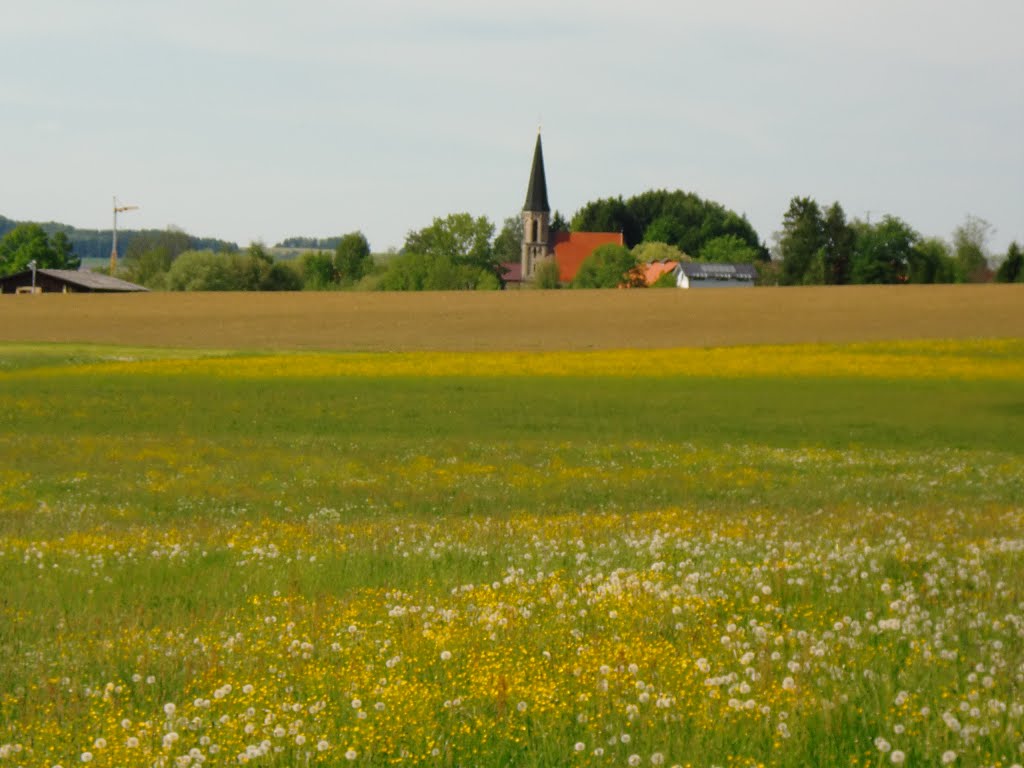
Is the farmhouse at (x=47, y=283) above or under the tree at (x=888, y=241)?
under

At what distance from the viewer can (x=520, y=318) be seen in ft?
264

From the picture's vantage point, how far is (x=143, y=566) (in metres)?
10.8

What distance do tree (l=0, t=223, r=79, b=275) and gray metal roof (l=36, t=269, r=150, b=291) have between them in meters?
40.6

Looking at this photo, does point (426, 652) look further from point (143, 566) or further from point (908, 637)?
point (143, 566)

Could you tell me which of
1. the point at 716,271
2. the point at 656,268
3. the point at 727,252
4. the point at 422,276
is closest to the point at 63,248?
the point at 422,276

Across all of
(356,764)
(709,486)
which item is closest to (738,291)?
(709,486)

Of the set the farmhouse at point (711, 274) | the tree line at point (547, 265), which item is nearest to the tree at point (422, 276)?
the tree line at point (547, 265)

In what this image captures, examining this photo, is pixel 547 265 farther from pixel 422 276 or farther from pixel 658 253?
pixel 658 253

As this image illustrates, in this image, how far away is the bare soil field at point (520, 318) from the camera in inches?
2813

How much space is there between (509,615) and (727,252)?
188172 mm

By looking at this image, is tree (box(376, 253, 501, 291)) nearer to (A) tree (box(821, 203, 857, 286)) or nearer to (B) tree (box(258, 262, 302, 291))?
(B) tree (box(258, 262, 302, 291))

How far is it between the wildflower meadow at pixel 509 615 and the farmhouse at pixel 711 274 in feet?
468

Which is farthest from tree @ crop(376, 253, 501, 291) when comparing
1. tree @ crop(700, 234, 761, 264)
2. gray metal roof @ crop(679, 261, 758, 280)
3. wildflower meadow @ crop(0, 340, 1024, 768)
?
wildflower meadow @ crop(0, 340, 1024, 768)

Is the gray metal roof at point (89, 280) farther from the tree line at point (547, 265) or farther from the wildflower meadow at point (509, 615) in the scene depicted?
the wildflower meadow at point (509, 615)
